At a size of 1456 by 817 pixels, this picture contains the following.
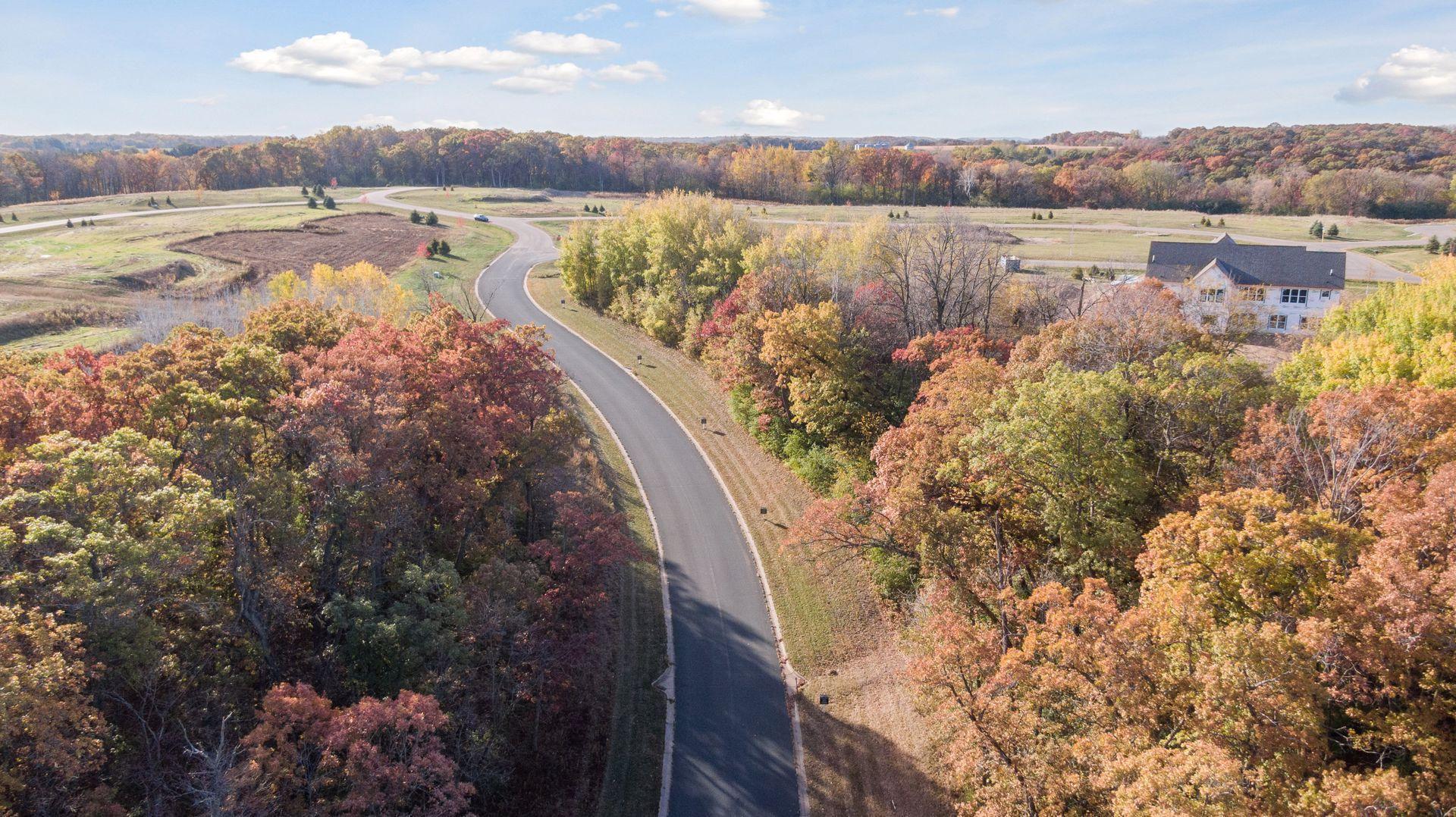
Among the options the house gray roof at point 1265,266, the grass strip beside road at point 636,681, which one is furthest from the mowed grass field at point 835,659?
the house gray roof at point 1265,266

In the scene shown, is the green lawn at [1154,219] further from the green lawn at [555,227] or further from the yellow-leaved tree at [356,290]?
the yellow-leaved tree at [356,290]

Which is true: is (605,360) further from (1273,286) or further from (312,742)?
(1273,286)

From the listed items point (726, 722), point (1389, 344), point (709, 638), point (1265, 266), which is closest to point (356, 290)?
point (709, 638)

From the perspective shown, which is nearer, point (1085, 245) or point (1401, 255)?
point (1401, 255)

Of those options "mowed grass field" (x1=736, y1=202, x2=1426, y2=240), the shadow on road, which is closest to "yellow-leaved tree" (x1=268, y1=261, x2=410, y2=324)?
the shadow on road

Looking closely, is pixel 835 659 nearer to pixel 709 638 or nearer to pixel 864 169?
pixel 709 638

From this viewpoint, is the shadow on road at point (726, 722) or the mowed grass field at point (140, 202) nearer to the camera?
the shadow on road at point (726, 722)

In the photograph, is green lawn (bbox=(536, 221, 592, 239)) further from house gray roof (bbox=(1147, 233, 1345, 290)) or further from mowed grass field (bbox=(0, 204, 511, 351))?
house gray roof (bbox=(1147, 233, 1345, 290))
